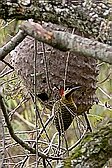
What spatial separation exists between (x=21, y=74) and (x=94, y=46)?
59 centimetres

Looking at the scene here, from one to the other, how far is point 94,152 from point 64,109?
32 cm

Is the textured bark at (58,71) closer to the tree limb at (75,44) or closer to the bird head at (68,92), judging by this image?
the bird head at (68,92)

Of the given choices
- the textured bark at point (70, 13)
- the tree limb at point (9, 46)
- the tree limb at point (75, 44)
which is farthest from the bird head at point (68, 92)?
the tree limb at point (75, 44)

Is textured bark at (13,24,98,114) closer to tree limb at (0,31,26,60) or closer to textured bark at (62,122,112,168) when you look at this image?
tree limb at (0,31,26,60)

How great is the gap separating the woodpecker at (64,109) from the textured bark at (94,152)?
0.80 ft

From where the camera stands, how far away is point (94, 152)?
3.13 feet

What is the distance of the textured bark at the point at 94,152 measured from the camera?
37.3 inches

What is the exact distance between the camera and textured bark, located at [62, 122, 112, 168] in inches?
37.3

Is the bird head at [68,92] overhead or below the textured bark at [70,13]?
below

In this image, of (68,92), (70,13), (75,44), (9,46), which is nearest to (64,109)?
(68,92)

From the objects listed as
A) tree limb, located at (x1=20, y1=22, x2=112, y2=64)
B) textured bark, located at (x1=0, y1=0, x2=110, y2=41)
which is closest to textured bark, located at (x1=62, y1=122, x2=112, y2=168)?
textured bark, located at (x1=0, y1=0, x2=110, y2=41)

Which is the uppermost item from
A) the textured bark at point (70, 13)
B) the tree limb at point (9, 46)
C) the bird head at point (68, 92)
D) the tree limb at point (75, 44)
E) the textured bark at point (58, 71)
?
the tree limb at point (75, 44)

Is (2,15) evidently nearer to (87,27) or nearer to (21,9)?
(21,9)

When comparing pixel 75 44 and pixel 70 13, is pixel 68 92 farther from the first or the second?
pixel 75 44
